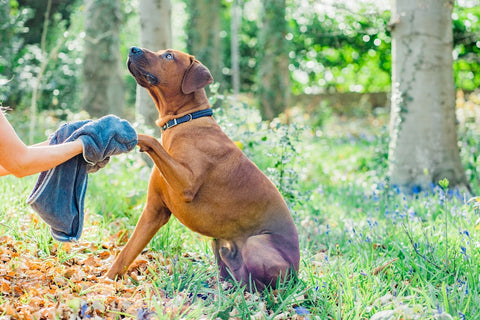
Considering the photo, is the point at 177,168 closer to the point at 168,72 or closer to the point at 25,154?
the point at 168,72

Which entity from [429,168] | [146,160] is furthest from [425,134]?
[146,160]

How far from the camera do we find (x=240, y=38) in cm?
2233

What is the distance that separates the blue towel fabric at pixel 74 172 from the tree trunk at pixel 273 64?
864 cm

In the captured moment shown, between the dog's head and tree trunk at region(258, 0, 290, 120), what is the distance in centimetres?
822

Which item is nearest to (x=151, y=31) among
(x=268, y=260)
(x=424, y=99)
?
(x=424, y=99)

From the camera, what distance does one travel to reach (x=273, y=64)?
457 inches

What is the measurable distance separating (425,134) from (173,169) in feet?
13.8

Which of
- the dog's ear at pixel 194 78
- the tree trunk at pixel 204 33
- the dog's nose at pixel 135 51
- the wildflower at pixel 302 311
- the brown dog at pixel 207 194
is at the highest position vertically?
the tree trunk at pixel 204 33

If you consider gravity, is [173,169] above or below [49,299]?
above

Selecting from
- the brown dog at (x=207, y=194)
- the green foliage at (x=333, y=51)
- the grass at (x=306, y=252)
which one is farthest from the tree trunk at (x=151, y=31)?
the green foliage at (x=333, y=51)

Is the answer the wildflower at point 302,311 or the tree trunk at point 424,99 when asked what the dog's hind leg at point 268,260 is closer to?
the wildflower at point 302,311

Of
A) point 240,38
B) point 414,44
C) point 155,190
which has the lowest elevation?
point 155,190

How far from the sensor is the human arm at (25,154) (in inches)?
103

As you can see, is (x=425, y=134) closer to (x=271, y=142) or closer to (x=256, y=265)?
(x=271, y=142)
